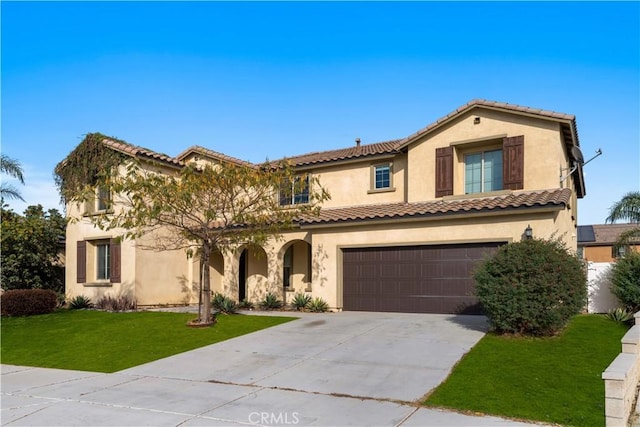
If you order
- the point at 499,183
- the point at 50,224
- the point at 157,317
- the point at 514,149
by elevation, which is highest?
the point at 514,149

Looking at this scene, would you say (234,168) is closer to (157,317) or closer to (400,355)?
(157,317)

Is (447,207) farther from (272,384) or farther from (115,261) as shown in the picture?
(115,261)

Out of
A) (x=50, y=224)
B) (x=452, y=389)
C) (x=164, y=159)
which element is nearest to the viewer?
(x=452, y=389)

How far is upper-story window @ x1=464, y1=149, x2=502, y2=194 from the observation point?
56.4 ft

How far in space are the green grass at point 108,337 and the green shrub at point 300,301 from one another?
1.89m

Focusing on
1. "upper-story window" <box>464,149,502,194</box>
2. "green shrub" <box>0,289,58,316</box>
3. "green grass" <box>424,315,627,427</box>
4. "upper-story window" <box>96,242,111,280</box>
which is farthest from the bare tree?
"green grass" <box>424,315,627,427</box>

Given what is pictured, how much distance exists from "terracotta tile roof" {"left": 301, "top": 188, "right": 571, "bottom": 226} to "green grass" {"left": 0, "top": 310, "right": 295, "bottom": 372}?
13.8 feet

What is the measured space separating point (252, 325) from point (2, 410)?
24.6 feet

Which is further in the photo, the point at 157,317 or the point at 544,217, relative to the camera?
the point at 157,317

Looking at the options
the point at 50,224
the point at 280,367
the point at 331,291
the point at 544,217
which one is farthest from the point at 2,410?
the point at 50,224

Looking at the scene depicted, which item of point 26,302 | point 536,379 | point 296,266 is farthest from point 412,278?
point 26,302

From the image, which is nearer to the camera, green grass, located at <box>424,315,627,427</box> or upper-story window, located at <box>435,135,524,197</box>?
green grass, located at <box>424,315,627,427</box>

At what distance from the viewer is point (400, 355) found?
10562 mm

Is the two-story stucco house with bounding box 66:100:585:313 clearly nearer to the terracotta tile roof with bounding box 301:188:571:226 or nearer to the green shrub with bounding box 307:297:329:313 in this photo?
the terracotta tile roof with bounding box 301:188:571:226
